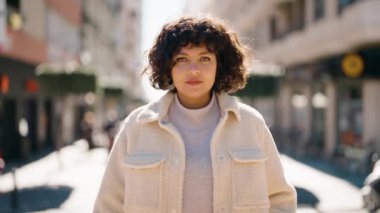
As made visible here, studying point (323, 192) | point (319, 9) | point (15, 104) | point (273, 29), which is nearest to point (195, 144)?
point (323, 192)

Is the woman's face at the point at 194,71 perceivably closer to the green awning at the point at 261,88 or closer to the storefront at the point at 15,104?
the green awning at the point at 261,88

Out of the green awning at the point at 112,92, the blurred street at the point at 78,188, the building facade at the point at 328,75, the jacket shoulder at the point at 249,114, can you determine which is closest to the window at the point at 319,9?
the building facade at the point at 328,75

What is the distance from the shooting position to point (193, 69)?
2877 mm

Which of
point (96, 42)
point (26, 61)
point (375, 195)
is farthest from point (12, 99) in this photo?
point (96, 42)

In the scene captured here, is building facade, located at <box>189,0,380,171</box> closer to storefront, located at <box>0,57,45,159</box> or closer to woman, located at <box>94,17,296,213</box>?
storefront, located at <box>0,57,45,159</box>

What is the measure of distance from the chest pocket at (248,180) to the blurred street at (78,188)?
992 centimetres

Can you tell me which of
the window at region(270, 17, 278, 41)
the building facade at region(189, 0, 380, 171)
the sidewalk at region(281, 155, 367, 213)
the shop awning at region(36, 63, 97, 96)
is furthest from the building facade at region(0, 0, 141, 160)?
the window at region(270, 17, 278, 41)

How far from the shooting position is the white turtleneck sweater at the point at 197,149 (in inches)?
109

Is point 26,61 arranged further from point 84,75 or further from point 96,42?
point 96,42

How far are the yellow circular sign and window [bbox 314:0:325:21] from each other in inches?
169

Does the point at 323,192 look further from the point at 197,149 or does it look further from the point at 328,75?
the point at 197,149

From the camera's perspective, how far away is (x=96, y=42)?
54.6m

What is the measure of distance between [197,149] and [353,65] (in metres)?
21.5

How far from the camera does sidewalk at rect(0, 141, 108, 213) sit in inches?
547
